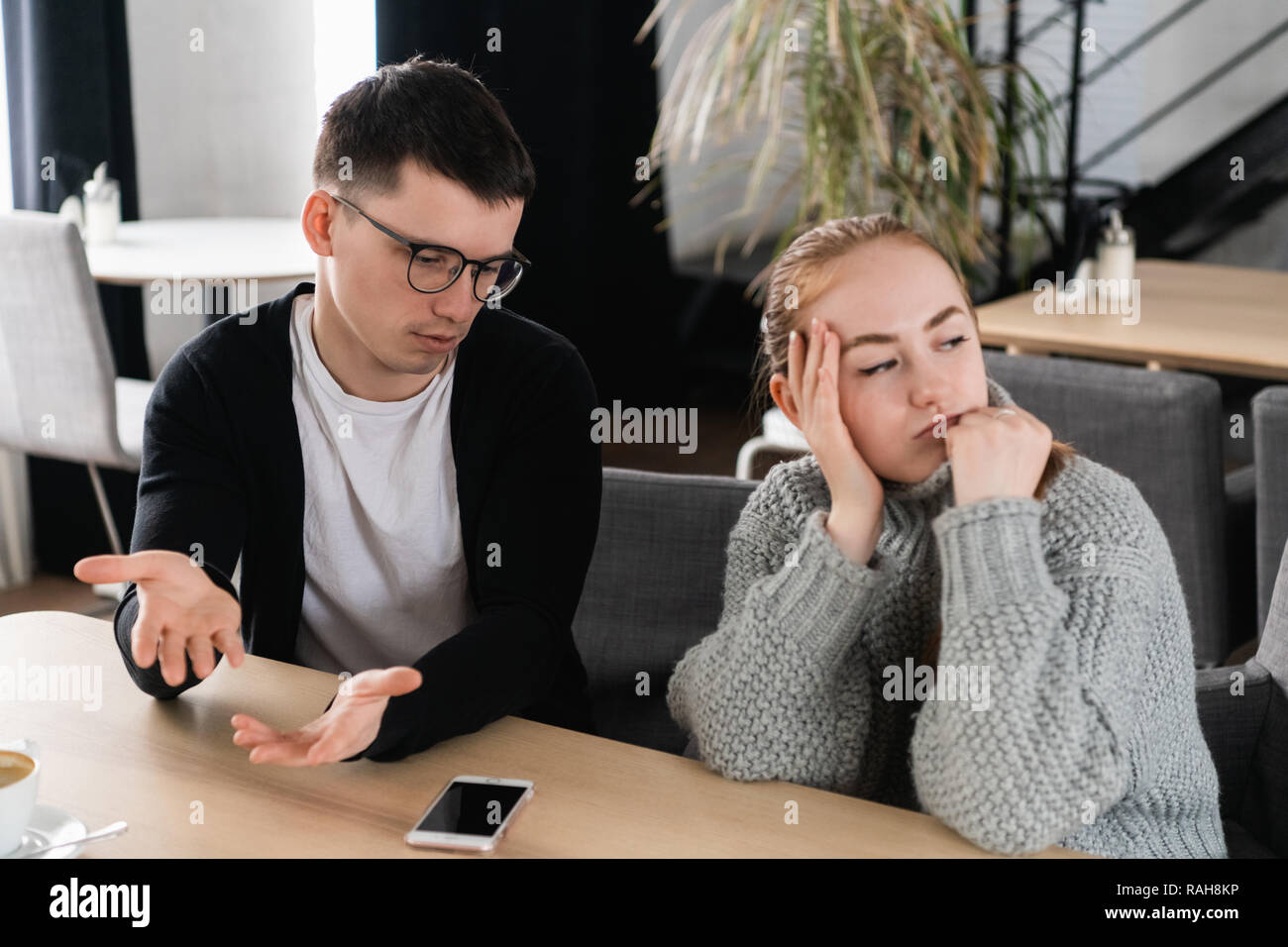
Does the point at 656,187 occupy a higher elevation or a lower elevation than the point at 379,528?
higher

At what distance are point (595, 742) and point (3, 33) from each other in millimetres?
2992

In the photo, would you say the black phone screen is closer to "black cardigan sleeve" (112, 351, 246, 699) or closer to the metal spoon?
the metal spoon

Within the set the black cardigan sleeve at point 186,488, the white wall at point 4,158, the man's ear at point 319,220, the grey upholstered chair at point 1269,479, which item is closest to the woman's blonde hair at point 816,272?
the man's ear at point 319,220

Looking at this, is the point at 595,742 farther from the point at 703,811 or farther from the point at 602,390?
the point at 602,390

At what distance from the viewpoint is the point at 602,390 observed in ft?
16.8

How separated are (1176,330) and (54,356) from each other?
2.57m

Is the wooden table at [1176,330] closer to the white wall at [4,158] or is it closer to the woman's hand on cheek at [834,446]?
the woman's hand on cheek at [834,446]

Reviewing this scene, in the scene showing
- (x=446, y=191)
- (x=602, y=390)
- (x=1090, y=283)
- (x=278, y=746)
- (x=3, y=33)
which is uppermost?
(x=3, y=33)

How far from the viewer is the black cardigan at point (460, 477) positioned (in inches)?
52.5

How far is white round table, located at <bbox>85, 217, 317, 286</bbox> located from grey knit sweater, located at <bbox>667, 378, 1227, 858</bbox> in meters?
1.86

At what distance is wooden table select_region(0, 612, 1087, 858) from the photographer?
3.20 feet

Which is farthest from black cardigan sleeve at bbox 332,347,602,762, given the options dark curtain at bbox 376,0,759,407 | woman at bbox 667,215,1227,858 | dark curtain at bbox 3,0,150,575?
dark curtain at bbox 376,0,759,407
